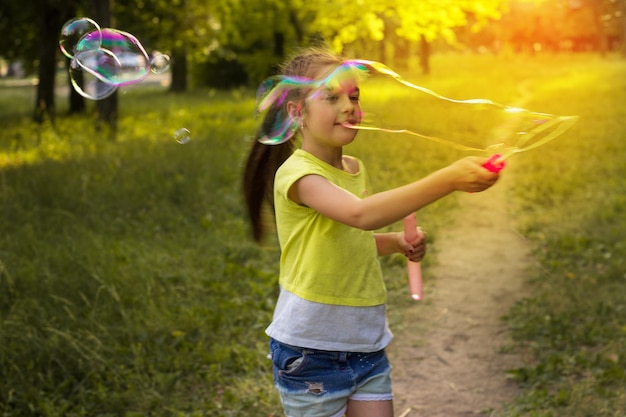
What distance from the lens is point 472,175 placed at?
211cm

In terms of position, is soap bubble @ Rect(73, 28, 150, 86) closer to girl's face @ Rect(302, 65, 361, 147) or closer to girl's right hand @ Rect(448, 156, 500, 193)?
girl's face @ Rect(302, 65, 361, 147)

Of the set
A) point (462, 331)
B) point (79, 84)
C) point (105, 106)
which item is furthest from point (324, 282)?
point (105, 106)

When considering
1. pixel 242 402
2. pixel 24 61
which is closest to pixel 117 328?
pixel 242 402

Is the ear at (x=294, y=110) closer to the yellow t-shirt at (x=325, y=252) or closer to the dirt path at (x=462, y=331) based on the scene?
the yellow t-shirt at (x=325, y=252)

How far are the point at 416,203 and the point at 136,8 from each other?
19.5 meters

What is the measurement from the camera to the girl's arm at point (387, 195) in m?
2.12

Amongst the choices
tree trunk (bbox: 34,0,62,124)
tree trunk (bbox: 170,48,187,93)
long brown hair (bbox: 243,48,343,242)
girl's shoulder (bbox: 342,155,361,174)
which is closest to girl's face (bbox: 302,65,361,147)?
girl's shoulder (bbox: 342,155,361,174)

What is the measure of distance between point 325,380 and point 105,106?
35.6 feet

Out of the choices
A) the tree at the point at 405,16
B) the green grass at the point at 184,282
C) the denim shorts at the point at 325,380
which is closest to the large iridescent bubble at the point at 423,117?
the green grass at the point at 184,282

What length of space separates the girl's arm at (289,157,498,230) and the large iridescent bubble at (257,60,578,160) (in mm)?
92

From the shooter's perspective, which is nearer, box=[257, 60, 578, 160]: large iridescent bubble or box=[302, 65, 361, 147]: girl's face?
box=[257, 60, 578, 160]: large iridescent bubble

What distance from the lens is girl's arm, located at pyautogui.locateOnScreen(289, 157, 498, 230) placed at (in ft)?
6.95

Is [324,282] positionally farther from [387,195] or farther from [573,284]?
[573,284]

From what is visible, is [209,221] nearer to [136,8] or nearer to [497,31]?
[136,8]
